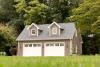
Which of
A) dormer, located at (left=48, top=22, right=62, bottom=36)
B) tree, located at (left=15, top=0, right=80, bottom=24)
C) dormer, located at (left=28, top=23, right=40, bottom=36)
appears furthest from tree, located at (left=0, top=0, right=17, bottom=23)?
dormer, located at (left=48, top=22, right=62, bottom=36)

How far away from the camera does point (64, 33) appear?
49.9 m

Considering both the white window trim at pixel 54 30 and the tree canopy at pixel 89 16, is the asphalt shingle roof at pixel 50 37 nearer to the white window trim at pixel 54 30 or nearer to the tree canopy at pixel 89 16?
the white window trim at pixel 54 30

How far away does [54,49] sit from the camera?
160ft

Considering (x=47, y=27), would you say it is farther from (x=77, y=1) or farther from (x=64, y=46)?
(x=77, y=1)

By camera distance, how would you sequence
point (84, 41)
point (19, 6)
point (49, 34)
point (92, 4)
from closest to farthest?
Answer: point (92, 4), point (49, 34), point (84, 41), point (19, 6)

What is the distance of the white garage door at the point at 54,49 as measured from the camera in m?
48.2

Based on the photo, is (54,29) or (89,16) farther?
(54,29)

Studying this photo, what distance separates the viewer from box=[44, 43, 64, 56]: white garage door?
48.2m

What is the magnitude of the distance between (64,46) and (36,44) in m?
4.67

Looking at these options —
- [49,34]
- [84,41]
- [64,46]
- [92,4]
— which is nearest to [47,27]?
[49,34]

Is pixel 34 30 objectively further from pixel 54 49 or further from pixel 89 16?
pixel 89 16

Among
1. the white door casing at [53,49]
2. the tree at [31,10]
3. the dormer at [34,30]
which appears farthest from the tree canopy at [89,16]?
the tree at [31,10]

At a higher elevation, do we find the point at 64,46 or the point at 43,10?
the point at 43,10

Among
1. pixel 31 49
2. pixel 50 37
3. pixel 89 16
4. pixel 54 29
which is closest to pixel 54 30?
pixel 54 29
